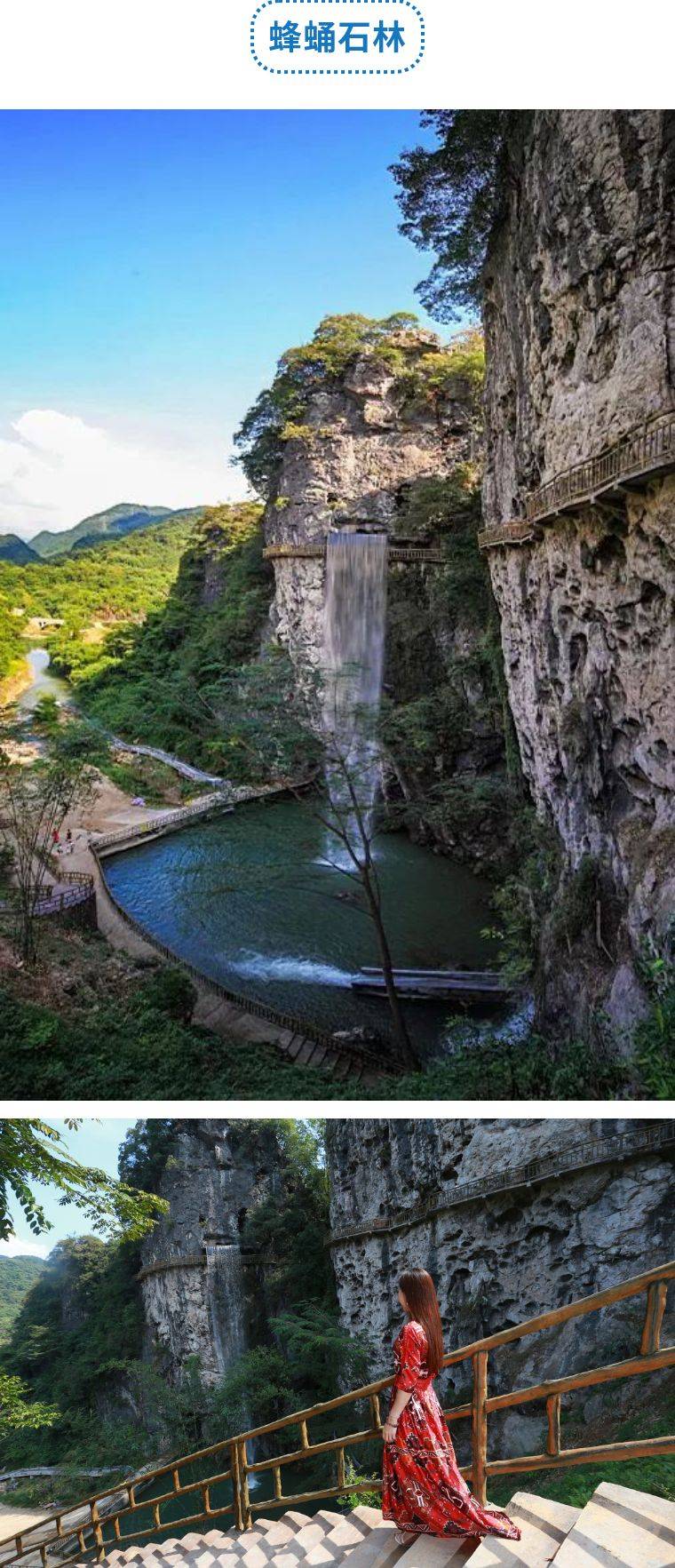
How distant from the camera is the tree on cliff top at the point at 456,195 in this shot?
4270mm

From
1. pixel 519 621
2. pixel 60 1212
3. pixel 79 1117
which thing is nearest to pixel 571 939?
pixel 519 621

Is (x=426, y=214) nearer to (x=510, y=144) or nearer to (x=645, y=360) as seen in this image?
(x=510, y=144)

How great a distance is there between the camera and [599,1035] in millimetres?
4270

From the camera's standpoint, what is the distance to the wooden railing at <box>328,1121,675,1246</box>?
463 centimetres

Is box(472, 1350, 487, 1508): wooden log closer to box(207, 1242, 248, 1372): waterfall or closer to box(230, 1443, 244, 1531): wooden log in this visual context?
box(230, 1443, 244, 1531): wooden log

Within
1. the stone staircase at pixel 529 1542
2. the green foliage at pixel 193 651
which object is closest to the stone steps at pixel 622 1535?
the stone staircase at pixel 529 1542

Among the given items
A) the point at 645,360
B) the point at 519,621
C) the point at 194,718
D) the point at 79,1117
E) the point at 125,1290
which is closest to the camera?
the point at 645,360

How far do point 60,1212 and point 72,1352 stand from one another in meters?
1.12

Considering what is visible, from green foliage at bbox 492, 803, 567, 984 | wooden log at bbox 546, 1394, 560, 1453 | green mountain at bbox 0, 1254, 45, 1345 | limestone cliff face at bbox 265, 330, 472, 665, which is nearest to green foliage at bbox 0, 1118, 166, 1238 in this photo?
green mountain at bbox 0, 1254, 45, 1345

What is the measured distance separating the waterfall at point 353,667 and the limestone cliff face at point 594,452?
0.89 metres

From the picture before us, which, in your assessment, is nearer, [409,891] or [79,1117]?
[79,1117]

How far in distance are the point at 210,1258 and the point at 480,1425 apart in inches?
146

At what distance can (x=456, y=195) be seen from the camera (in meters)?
4.65
